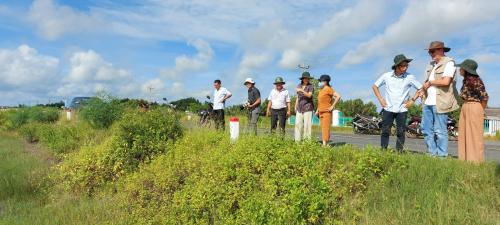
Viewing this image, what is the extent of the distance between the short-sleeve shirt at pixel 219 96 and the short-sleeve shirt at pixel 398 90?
17.2ft

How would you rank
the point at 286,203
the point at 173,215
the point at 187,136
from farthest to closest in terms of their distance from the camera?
the point at 187,136 → the point at 173,215 → the point at 286,203

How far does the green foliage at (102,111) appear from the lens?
15.4 meters

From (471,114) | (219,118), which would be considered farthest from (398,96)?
(219,118)

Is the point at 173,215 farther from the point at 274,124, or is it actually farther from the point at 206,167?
the point at 274,124

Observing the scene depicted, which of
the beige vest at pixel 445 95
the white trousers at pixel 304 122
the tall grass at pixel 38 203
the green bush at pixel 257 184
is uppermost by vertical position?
the beige vest at pixel 445 95

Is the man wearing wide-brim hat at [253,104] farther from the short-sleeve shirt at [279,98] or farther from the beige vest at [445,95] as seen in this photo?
the beige vest at [445,95]

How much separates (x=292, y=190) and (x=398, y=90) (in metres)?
3.04

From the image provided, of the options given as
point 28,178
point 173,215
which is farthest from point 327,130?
point 28,178

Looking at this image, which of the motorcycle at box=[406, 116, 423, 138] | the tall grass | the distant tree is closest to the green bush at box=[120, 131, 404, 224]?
the tall grass

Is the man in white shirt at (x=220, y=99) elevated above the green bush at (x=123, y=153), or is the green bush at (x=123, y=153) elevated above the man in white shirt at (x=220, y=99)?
the man in white shirt at (x=220, y=99)

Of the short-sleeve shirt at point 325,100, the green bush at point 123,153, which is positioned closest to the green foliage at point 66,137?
the green bush at point 123,153

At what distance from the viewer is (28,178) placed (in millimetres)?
10070

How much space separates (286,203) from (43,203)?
5.55 meters

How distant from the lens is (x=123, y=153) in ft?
31.0
